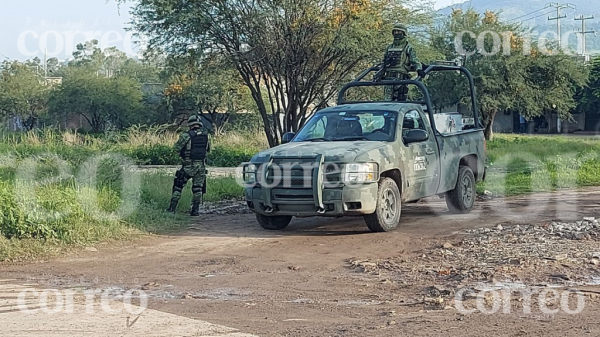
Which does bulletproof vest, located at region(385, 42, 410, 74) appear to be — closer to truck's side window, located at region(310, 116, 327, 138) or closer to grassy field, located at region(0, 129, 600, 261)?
truck's side window, located at region(310, 116, 327, 138)

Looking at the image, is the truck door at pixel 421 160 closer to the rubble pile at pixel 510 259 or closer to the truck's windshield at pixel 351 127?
the truck's windshield at pixel 351 127

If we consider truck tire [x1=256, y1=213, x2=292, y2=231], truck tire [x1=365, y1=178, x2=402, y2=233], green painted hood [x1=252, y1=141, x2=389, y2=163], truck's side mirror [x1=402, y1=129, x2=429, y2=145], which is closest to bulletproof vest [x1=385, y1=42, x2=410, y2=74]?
truck's side mirror [x1=402, y1=129, x2=429, y2=145]

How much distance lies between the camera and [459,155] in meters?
12.8

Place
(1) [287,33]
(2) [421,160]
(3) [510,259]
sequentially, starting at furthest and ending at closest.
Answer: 1. (1) [287,33]
2. (2) [421,160]
3. (3) [510,259]

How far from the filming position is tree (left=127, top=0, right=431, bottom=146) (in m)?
22.8

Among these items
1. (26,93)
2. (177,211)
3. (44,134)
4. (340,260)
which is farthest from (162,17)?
(26,93)

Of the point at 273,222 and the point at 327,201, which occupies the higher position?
the point at 327,201

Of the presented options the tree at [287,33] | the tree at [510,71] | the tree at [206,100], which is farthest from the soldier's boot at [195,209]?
the tree at [510,71]

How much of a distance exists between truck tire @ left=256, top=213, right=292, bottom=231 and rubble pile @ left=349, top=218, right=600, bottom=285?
8.71 feet

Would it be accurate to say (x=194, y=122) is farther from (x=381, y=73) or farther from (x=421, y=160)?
(x=421, y=160)

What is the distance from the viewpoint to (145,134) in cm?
3009

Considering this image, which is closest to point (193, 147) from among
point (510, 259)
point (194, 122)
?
point (194, 122)

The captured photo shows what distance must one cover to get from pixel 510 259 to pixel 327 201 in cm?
277

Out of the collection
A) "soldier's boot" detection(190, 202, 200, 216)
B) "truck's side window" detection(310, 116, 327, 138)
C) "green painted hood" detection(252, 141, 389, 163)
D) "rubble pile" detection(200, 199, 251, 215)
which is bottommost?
"rubble pile" detection(200, 199, 251, 215)
